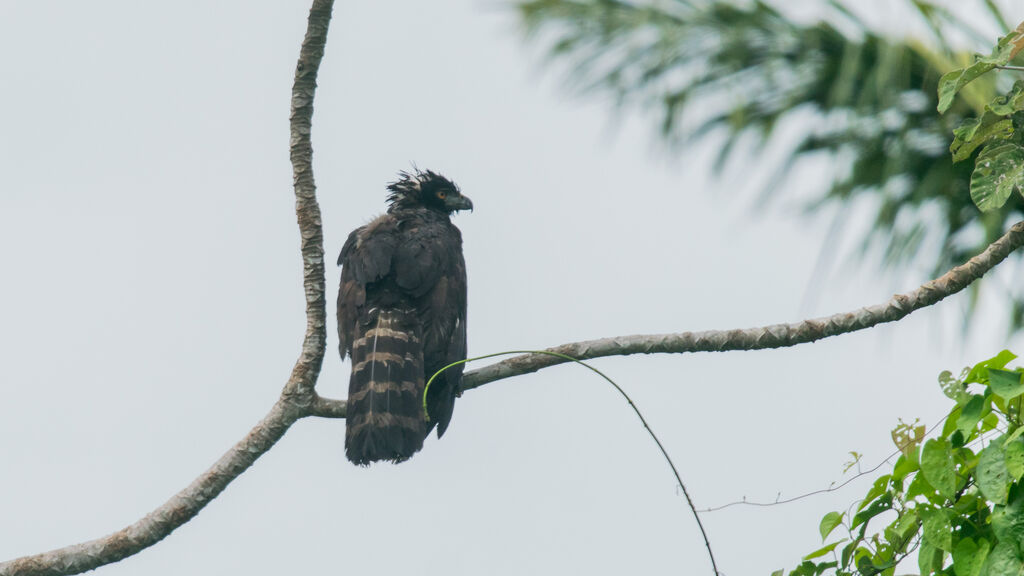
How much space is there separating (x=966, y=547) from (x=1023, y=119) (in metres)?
1.42

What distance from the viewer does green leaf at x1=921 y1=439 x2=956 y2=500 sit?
2.78 m

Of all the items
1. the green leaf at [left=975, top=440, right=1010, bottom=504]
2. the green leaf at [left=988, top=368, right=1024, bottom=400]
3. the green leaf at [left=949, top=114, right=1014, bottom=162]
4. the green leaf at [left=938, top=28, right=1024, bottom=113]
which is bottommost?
the green leaf at [left=975, top=440, right=1010, bottom=504]

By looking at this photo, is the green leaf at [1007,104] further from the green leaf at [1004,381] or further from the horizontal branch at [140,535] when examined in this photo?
the horizontal branch at [140,535]

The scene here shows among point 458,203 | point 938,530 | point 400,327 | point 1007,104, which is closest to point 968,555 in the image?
point 938,530

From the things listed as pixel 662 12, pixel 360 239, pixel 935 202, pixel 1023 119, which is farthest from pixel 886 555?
pixel 662 12

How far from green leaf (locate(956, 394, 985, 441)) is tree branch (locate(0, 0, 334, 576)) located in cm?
250

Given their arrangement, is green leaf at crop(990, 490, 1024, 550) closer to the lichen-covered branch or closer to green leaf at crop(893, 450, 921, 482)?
green leaf at crop(893, 450, 921, 482)

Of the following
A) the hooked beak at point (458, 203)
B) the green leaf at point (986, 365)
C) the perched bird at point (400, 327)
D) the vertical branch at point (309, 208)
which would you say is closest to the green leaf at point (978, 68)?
the green leaf at point (986, 365)

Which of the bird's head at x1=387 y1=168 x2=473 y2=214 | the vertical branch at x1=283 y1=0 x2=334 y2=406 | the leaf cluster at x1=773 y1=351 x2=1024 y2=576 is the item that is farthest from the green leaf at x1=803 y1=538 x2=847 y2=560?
the bird's head at x1=387 y1=168 x2=473 y2=214

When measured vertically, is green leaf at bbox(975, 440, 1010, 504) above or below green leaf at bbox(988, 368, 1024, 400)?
below

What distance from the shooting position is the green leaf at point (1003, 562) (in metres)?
2.60

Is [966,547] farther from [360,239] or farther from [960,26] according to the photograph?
[960,26]

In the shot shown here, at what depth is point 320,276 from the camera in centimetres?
454

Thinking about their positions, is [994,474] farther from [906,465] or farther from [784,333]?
[784,333]
